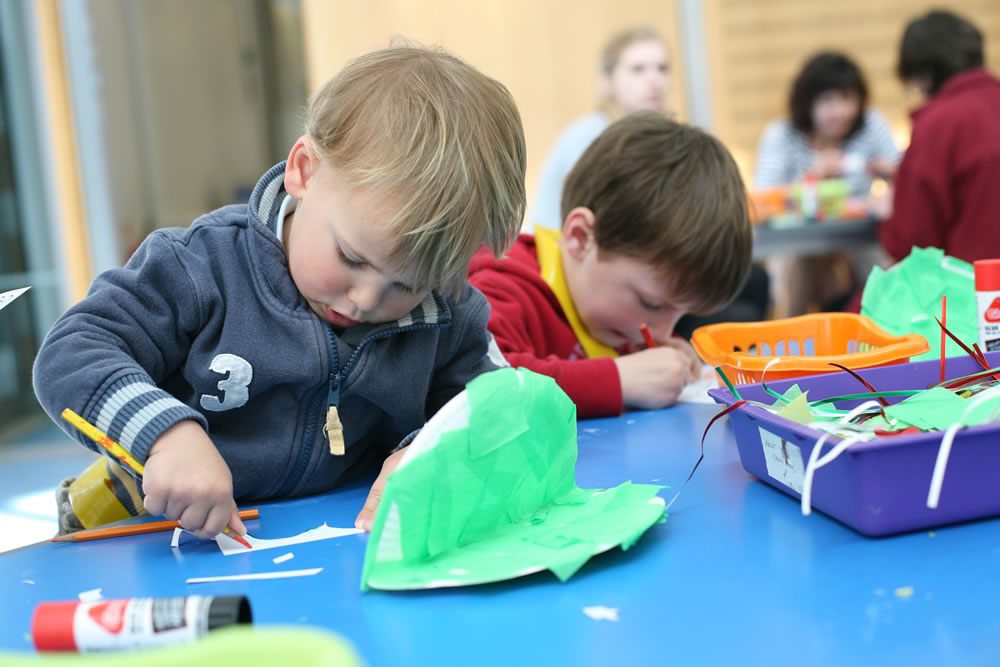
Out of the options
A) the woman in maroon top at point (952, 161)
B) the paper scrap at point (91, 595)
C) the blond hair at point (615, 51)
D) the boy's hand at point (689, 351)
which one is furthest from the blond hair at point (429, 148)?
the blond hair at point (615, 51)

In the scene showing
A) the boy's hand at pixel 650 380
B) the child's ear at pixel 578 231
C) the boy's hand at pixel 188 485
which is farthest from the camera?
the child's ear at pixel 578 231

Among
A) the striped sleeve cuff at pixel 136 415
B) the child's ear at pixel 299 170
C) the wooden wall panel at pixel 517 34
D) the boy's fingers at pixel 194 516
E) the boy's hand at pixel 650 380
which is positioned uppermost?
the wooden wall panel at pixel 517 34

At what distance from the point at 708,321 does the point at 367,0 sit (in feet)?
9.22

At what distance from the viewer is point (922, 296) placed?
1.17m

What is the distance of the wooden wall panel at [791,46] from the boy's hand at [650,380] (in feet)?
10.9

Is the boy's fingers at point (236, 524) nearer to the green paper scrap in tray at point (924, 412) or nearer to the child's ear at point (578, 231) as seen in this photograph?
the green paper scrap in tray at point (924, 412)

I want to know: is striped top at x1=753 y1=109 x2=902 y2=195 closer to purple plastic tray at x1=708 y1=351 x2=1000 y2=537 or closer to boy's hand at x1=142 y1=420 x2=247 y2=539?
purple plastic tray at x1=708 y1=351 x2=1000 y2=537

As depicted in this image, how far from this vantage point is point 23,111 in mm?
3387

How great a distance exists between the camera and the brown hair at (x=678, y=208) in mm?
1137

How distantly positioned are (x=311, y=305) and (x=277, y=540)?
9.2 inches

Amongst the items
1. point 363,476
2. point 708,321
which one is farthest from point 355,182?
point 708,321

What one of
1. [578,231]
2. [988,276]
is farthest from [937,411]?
[578,231]

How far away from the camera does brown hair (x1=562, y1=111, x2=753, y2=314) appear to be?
3.73 feet

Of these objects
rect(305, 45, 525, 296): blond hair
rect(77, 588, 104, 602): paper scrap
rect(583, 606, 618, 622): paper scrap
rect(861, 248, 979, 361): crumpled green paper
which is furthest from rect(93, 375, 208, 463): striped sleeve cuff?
rect(861, 248, 979, 361): crumpled green paper
